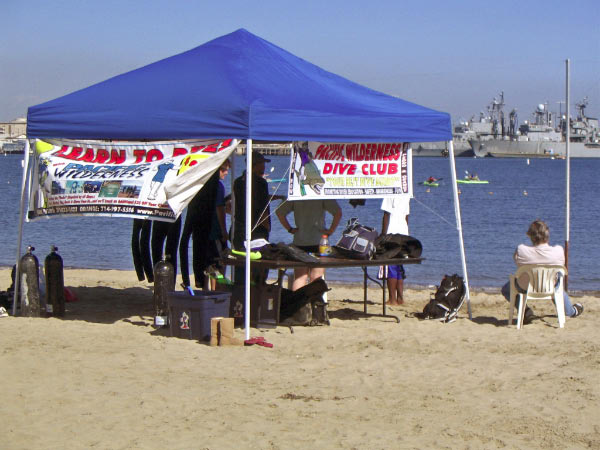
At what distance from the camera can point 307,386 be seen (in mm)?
6602

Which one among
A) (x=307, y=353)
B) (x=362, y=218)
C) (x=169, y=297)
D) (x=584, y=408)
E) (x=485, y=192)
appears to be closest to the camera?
(x=584, y=408)

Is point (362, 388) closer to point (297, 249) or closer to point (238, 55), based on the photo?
point (297, 249)

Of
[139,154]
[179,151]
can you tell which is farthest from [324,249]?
[139,154]

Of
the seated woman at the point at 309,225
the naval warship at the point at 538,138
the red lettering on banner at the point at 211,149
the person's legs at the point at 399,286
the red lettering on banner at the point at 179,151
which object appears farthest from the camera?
the naval warship at the point at 538,138

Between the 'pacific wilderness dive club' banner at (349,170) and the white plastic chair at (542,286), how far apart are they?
1.46m

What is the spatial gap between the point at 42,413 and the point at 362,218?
2813 centimetres

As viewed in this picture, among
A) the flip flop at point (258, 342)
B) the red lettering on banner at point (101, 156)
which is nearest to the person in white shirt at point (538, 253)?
the flip flop at point (258, 342)

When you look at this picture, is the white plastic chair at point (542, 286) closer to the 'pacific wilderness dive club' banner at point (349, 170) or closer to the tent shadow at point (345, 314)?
the 'pacific wilderness dive club' banner at point (349, 170)

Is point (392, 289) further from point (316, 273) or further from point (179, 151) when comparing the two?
point (179, 151)

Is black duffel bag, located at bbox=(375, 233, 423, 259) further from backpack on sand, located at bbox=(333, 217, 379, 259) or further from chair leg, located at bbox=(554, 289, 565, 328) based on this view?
chair leg, located at bbox=(554, 289, 565, 328)

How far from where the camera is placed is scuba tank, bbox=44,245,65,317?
926cm

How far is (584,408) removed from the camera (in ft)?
19.8

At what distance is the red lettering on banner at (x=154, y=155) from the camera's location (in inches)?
338

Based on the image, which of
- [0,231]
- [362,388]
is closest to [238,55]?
[362,388]
